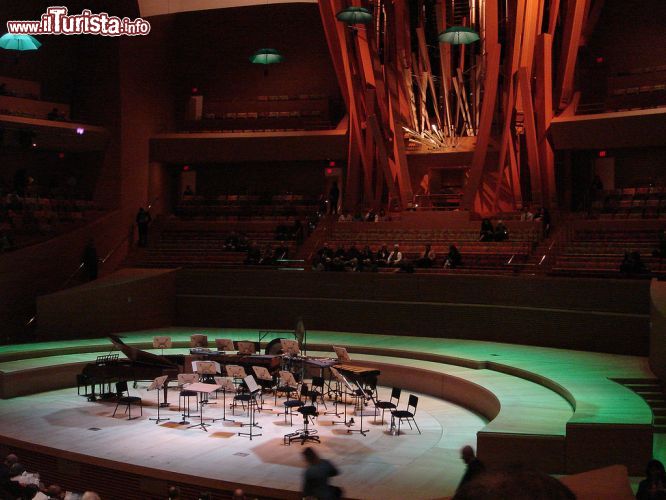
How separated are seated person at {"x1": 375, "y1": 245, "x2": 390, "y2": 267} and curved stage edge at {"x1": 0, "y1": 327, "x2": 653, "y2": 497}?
186 cm

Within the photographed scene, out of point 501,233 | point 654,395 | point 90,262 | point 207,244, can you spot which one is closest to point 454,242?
point 501,233

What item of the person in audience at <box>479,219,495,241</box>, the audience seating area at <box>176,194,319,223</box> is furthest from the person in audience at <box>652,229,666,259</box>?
the audience seating area at <box>176,194,319,223</box>

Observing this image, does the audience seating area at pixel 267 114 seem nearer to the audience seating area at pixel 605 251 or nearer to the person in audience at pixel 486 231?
the person in audience at pixel 486 231

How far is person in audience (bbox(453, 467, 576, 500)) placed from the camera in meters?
1.30

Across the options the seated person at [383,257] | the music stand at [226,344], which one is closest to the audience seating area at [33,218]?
the music stand at [226,344]

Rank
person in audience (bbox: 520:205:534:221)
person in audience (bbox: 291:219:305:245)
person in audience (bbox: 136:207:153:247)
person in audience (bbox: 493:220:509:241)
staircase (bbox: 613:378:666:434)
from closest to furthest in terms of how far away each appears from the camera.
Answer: staircase (bbox: 613:378:666:434) → person in audience (bbox: 493:220:509:241) → person in audience (bbox: 520:205:534:221) → person in audience (bbox: 291:219:305:245) → person in audience (bbox: 136:207:153:247)

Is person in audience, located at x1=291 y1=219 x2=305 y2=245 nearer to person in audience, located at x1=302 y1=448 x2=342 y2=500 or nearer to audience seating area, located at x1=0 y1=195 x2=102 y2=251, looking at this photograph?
audience seating area, located at x1=0 y1=195 x2=102 y2=251

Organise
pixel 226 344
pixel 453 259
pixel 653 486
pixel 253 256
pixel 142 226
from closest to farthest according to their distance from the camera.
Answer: pixel 653 486
pixel 226 344
pixel 453 259
pixel 253 256
pixel 142 226

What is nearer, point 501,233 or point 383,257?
point 383,257

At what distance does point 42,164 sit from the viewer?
83.0ft

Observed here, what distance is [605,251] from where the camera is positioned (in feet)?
57.2

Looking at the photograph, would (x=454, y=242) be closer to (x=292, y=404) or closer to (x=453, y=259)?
(x=453, y=259)

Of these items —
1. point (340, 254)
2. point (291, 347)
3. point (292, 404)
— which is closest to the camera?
point (292, 404)

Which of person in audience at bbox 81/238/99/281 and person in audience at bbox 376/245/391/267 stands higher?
person in audience at bbox 376/245/391/267
